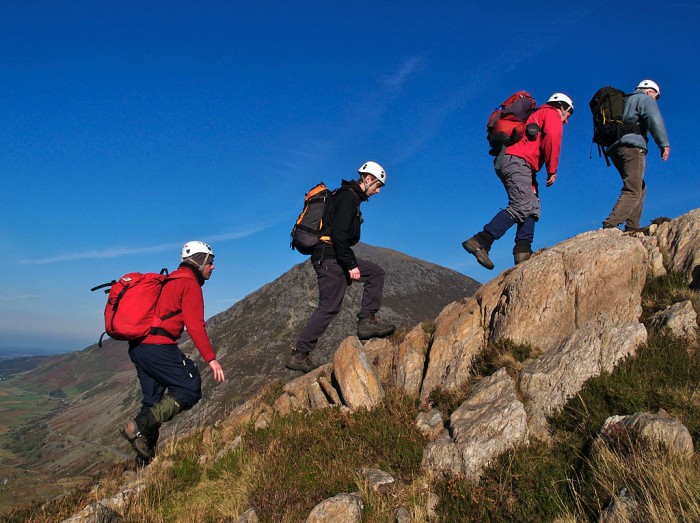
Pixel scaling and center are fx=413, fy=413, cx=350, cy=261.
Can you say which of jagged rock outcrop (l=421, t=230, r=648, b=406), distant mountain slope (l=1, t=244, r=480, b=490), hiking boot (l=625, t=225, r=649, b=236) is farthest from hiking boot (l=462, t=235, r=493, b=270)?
distant mountain slope (l=1, t=244, r=480, b=490)

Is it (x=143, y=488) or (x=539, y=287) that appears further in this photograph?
(x=539, y=287)

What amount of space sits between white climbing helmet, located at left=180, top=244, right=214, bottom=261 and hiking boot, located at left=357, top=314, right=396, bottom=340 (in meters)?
4.09

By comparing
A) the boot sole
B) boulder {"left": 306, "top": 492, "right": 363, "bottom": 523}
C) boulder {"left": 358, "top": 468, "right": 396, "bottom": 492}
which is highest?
the boot sole

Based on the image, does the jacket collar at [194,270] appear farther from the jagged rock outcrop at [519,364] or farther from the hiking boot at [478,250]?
the hiking boot at [478,250]

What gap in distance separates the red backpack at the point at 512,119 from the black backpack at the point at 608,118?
223 cm

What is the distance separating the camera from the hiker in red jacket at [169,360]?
7.05m

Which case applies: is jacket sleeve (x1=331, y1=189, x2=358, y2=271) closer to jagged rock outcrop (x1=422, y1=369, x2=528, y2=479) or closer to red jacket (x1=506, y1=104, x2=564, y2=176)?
jagged rock outcrop (x1=422, y1=369, x2=528, y2=479)

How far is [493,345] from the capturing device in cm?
768

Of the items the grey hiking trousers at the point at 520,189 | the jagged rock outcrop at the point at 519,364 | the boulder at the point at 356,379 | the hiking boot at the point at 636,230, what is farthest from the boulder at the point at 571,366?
the hiking boot at the point at 636,230

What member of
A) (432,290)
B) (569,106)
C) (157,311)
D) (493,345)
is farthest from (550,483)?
(432,290)

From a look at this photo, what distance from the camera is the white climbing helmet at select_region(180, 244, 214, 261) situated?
7.70 metres

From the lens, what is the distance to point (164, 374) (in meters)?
7.17

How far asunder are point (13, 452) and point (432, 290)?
473 ft

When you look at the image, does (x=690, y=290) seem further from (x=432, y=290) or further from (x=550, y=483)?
(x=432, y=290)
